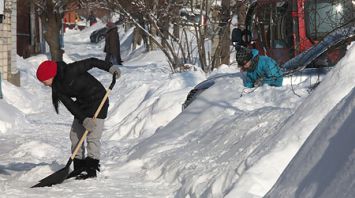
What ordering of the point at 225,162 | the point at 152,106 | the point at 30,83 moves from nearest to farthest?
the point at 225,162 < the point at 152,106 < the point at 30,83

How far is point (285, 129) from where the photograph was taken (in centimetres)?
552

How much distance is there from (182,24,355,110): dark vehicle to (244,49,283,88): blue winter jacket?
0.15 meters

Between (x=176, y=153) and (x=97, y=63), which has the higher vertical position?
(x=97, y=63)

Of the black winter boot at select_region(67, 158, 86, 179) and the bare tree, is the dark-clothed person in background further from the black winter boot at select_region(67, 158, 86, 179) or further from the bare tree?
the black winter boot at select_region(67, 158, 86, 179)

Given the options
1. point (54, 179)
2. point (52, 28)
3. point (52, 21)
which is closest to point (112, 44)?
point (52, 28)

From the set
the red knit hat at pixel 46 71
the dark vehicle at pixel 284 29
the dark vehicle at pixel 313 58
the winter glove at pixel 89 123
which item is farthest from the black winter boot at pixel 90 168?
the dark vehicle at pixel 284 29

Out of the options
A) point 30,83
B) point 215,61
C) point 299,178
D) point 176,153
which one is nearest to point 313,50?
point 176,153

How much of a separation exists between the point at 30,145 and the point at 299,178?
6199 millimetres

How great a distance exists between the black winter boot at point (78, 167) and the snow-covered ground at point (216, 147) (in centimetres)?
23

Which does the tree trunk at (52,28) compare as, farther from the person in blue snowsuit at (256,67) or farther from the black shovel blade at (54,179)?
the black shovel blade at (54,179)

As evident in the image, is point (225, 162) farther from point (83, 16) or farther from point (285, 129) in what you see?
point (83, 16)

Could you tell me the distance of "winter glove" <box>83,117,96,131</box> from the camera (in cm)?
723

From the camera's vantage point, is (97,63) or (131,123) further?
(131,123)

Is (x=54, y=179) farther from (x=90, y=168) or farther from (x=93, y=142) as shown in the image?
(x=93, y=142)
